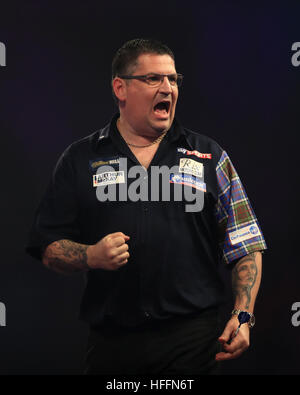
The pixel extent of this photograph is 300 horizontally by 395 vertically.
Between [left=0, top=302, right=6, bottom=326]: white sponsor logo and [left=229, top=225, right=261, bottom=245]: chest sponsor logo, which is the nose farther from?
[left=0, top=302, right=6, bottom=326]: white sponsor logo

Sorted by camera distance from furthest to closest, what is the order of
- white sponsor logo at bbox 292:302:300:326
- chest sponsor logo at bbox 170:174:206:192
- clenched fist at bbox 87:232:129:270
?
white sponsor logo at bbox 292:302:300:326, chest sponsor logo at bbox 170:174:206:192, clenched fist at bbox 87:232:129:270

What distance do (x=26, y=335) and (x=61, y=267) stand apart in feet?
3.44

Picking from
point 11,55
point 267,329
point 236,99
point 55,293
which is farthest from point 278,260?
point 11,55

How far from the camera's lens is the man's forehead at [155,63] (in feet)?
10.3

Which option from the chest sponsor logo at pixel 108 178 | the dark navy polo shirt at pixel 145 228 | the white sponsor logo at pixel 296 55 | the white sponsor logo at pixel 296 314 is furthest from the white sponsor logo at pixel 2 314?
the white sponsor logo at pixel 296 55

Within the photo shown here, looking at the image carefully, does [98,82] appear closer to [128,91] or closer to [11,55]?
[11,55]

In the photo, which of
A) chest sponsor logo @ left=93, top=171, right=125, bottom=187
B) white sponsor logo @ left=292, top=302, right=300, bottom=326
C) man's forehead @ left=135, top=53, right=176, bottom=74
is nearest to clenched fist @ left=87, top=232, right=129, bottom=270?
chest sponsor logo @ left=93, top=171, right=125, bottom=187

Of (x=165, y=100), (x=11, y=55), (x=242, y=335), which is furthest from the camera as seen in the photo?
(x=11, y=55)

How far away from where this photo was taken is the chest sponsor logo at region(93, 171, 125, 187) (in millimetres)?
3088

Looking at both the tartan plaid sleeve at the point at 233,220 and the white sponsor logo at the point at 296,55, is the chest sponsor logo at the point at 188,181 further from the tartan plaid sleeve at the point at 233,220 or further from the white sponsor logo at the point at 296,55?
the white sponsor logo at the point at 296,55

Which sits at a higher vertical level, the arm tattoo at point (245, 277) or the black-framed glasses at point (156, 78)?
the black-framed glasses at point (156, 78)

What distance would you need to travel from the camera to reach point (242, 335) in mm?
2879

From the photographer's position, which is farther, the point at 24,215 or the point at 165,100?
the point at 24,215

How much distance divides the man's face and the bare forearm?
72 cm
